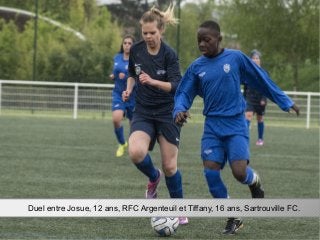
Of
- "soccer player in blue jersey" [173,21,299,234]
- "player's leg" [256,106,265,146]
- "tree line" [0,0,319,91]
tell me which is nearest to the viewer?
"soccer player in blue jersey" [173,21,299,234]

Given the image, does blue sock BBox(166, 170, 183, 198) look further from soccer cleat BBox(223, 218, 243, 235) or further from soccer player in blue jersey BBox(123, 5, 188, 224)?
soccer cleat BBox(223, 218, 243, 235)

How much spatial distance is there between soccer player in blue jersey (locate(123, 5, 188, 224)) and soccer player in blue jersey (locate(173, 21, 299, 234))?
0.57 m

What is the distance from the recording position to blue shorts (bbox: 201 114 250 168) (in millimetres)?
8055

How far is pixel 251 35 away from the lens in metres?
40.8

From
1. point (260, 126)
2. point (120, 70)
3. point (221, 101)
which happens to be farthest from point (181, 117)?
point (260, 126)

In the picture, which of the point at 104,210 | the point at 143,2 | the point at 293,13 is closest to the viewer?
the point at 104,210

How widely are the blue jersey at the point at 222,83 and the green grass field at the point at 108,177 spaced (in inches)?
44.7

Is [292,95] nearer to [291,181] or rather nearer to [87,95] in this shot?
[87,95]

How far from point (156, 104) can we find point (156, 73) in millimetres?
308

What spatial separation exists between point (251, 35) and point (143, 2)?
6.44m


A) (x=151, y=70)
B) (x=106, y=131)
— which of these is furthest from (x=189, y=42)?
(x=151, y=70)

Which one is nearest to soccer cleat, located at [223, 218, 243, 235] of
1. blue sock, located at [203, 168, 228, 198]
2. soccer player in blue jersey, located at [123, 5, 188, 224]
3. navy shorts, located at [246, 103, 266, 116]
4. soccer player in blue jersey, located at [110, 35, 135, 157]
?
blue sock, located at [203, 168, 228, 198]

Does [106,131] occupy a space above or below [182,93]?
below

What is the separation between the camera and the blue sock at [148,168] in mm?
8789
